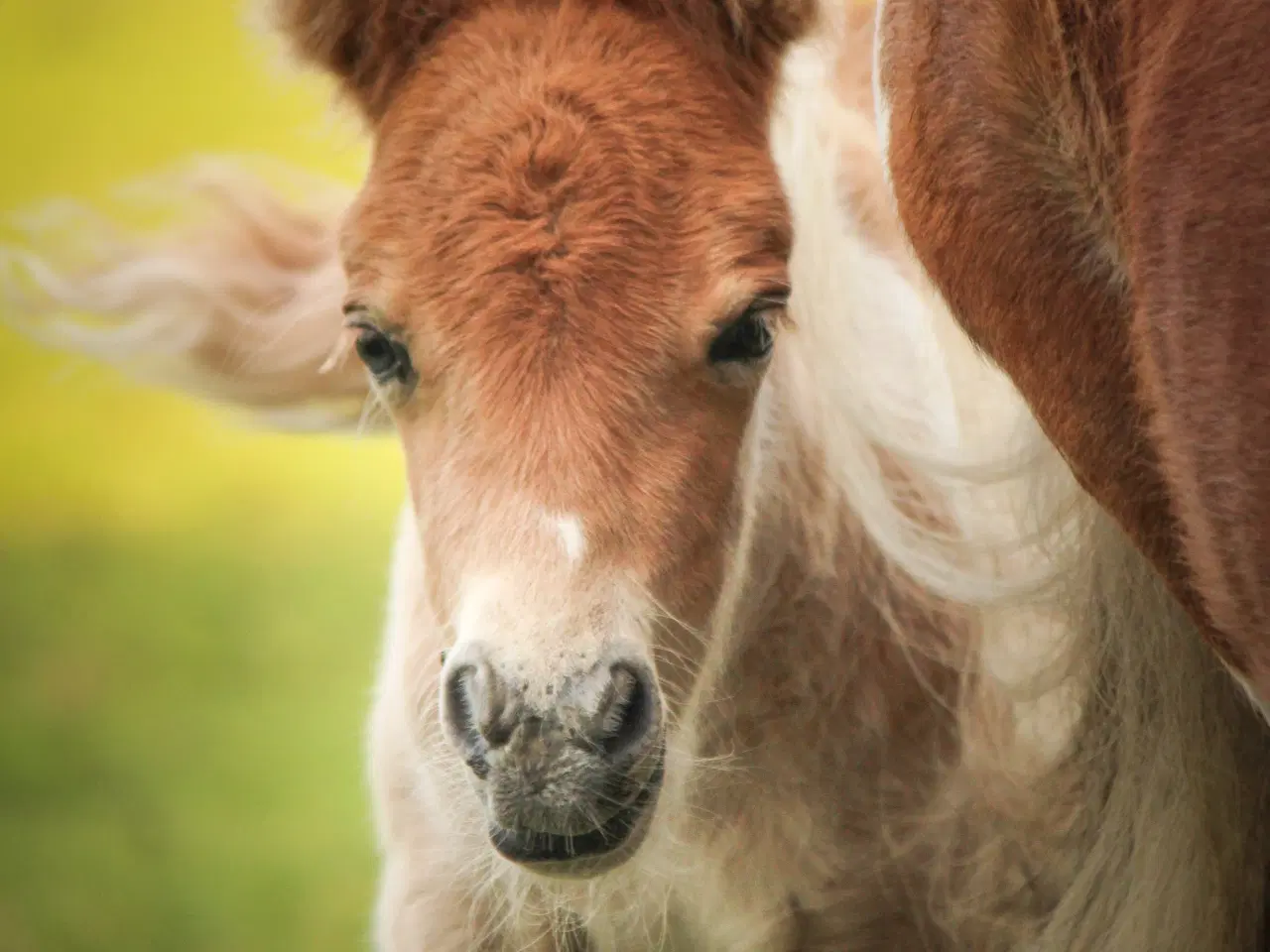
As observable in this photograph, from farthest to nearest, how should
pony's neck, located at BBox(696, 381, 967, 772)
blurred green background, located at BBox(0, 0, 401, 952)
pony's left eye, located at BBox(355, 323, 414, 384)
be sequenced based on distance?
1. blurred green background, located at BBox(0, 0, 401, 952)
2. pony's neck, located at BBox(696, 381, 967, 772)
3. pony's left eye, located at BBox(355, 323, 414, 384)

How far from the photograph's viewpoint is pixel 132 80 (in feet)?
5.89

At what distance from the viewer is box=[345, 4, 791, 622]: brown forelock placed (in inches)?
31.7

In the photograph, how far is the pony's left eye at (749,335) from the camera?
85cm

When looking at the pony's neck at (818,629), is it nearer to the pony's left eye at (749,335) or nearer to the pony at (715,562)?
the pony at (715,562)

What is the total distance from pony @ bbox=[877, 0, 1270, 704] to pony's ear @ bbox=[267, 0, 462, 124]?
0.95 ft

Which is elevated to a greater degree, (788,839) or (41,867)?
(41,867)

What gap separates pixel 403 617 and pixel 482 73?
0.41 metres

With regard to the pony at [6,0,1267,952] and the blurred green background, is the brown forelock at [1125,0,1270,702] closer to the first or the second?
the pony at [6,0,1267,952]

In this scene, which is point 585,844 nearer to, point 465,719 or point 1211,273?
point 465,719

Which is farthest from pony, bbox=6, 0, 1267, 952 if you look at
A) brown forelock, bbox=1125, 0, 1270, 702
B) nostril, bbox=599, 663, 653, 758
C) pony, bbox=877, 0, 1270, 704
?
brown forelock, bbox=1125, 0, 1270, 702

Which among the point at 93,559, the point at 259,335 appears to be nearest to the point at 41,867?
the point at 93,559

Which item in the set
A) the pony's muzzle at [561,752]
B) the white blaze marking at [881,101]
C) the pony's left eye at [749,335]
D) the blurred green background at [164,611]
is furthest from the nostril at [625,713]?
the blurred green background at [164,611]

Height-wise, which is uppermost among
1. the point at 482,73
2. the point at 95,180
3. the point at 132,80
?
the point at 132,80

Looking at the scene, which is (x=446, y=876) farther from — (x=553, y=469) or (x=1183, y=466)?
(x=1183, y=466)
